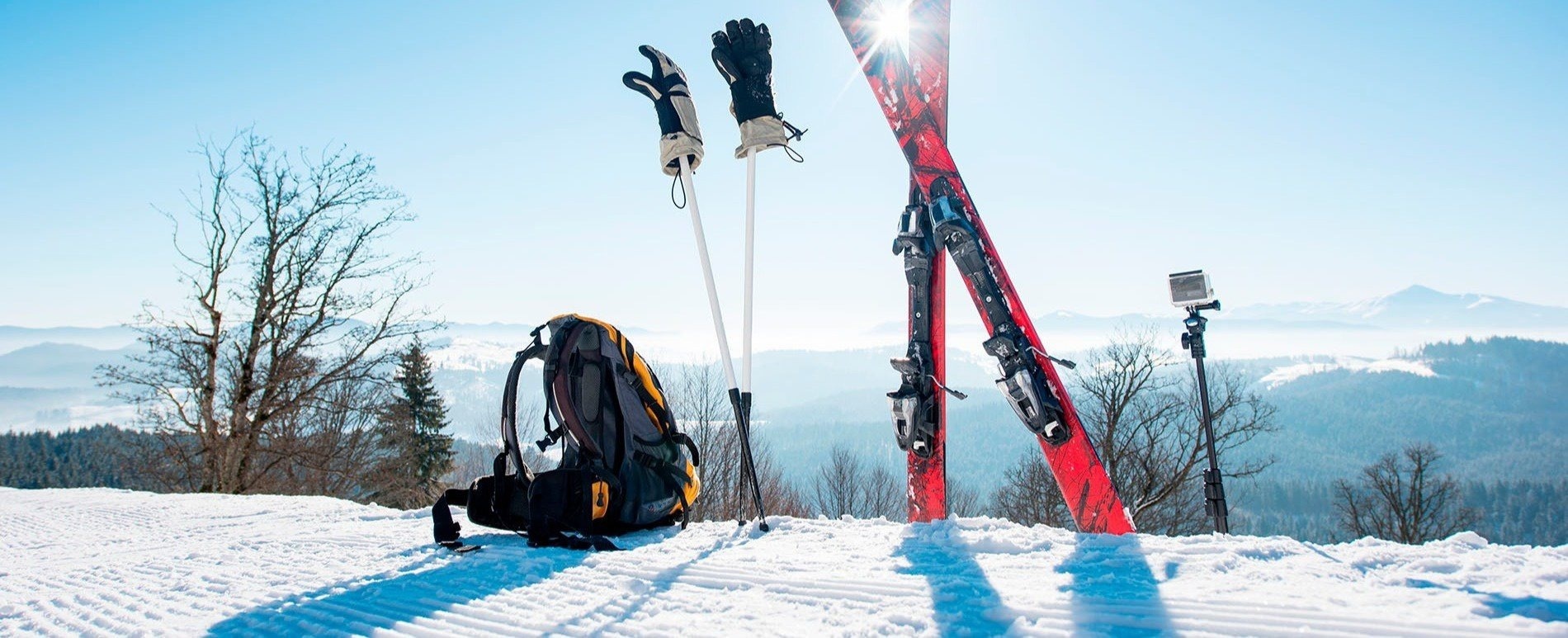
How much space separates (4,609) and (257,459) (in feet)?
44.6

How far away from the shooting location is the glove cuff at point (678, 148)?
3.53m

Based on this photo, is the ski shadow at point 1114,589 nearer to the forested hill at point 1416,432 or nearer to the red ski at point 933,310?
the red ski at point 933,310

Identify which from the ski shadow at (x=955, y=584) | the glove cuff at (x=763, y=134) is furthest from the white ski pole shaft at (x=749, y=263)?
the ski shadow at (x=955, y=584)

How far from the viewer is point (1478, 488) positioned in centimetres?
10038

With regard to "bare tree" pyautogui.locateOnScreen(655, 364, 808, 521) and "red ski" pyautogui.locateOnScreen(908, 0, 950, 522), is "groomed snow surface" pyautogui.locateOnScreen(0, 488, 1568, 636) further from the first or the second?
"bare tree" pyautogui.locateOnScreen(655, 364, 808, 521)

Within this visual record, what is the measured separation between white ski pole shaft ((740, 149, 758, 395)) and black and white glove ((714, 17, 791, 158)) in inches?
3.2

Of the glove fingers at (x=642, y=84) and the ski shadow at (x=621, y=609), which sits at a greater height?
the glove fingers at (x=642, y=84)

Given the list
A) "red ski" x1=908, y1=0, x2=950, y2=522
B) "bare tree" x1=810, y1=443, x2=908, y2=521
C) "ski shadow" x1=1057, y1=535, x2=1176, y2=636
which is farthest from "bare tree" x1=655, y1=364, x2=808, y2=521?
"ski shadow" x1=1057, y1=535, x2=1176, y2=636

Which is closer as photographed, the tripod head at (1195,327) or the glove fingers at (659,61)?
the tripod head at (1195,327)

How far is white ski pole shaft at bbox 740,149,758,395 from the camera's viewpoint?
11.4ft

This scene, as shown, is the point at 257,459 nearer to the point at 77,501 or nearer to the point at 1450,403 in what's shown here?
the point at 77,501

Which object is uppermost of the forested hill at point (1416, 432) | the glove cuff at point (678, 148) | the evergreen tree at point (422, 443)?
the glove cuff at point (678, 148)

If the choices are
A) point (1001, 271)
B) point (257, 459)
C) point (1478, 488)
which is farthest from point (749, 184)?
point (1478, 488)

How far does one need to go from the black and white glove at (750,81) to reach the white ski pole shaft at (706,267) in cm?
31
